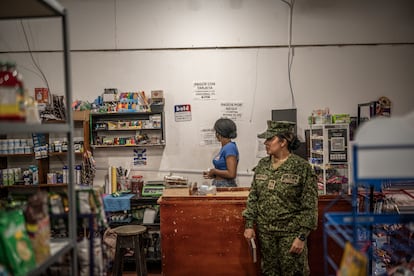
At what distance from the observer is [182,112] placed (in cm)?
496

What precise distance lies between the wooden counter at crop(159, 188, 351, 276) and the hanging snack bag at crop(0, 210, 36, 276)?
1959 millimetres

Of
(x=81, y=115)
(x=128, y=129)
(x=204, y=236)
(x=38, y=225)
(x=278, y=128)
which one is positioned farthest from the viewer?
(x=128, y=129)

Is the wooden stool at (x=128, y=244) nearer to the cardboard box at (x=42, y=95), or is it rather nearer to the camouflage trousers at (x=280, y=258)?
the camouflage trousers at (x=280, y=258)

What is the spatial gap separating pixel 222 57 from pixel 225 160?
64.8 inches

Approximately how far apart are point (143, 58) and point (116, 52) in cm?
38

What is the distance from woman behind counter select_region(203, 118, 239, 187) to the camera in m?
3.92

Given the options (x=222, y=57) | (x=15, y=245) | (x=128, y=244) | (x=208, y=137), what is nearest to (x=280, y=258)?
(x=128, y=244)

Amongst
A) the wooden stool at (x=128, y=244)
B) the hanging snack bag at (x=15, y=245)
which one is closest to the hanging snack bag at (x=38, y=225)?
the hanging snack bag at (x=15, y=245)

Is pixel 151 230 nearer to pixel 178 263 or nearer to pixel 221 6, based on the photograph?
pixel 178 263

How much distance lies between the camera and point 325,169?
12.8ft

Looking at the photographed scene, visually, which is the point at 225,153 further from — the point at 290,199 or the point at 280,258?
the point at 280,258

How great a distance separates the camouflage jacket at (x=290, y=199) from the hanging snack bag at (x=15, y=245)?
1.84 metres

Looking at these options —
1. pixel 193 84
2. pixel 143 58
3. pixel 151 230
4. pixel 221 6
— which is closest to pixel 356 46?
pixel 221 6

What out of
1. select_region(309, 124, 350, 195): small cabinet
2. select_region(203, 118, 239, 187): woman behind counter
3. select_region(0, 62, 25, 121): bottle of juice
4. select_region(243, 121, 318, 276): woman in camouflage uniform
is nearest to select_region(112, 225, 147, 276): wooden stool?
select_region(203, 118, 239, 187): woman behind counter
